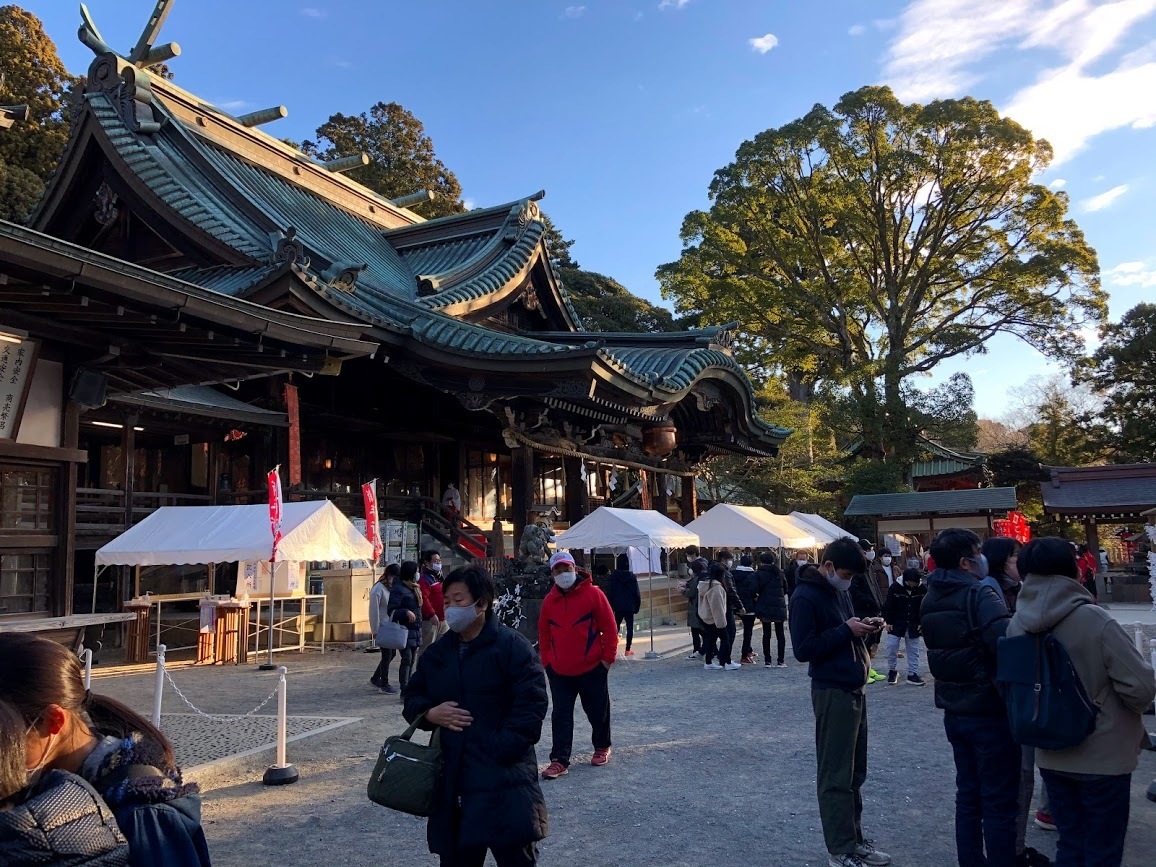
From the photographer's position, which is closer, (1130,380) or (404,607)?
(404,607)

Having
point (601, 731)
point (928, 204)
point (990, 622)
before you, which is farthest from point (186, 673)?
point (928, 204)

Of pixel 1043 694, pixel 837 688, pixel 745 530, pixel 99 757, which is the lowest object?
pixel 837 688

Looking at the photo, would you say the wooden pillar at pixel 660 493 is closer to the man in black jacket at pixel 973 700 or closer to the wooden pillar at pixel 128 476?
the wooden pillar at pixel 128 476

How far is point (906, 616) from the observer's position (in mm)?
9758

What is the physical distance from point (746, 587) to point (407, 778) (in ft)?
33.3

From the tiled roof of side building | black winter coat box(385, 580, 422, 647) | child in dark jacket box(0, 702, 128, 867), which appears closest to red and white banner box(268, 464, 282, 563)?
black winter coat box(385, 580, 422, 647)

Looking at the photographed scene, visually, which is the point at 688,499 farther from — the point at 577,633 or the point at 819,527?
the point at 577,633

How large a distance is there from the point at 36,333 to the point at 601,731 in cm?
535

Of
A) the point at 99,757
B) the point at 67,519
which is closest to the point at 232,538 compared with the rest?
the point at 67,519

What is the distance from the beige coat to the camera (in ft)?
37.6

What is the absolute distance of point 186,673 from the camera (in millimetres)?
10969

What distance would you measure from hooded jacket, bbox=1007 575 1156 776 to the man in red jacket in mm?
3219

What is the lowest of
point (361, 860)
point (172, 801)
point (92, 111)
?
point (361, 860)

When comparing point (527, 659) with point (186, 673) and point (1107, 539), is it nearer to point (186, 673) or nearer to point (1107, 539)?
point (186, 673)
